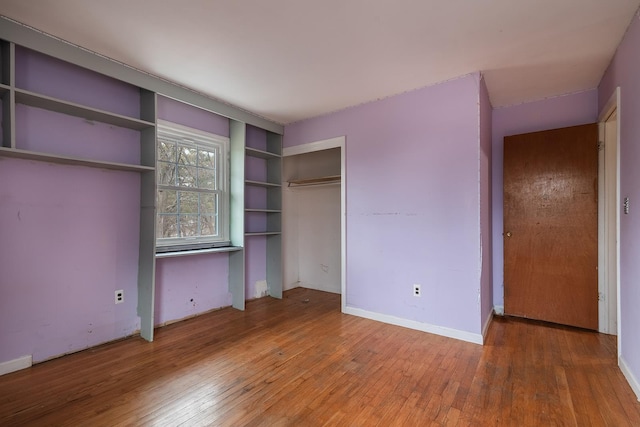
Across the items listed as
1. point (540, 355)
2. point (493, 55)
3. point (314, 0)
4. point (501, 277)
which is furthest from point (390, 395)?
point (493, 55)

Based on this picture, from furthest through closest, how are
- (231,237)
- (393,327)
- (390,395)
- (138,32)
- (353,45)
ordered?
1. (231,237)
2. (393,327)
3. (353,45)
4. (138,32)
5. (390,395)

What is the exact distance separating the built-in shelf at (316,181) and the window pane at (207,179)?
1.33m

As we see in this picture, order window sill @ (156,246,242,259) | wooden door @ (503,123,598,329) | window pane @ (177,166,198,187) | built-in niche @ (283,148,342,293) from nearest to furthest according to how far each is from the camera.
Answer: window sill @ (156,246,242,259), wooden door @ (503,123,598,329), window pane @ (177,166,198,187), built-in niche @ (283,148,342,293)

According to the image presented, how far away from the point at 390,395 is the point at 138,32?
3.09 metres

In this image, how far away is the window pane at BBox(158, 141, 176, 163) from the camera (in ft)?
10.3

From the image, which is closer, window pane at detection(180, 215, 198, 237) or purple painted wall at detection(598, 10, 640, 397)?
purple painted wall at detection(598, 10, 640, 397)

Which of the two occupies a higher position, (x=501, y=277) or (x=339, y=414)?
(x=501, y=277)

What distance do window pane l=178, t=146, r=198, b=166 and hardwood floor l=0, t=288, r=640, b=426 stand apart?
6.05ft

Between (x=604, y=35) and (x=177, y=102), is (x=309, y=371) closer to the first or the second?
(x=177, y=102)

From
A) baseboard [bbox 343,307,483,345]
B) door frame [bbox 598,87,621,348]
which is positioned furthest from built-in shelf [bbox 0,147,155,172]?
door frame [bbox 598,87,621,348]

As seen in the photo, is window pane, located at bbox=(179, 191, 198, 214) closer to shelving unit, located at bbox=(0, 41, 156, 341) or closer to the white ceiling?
shelving unit, located at bbox=(0, 41, 156, 341)

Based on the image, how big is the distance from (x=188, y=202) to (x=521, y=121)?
405cm

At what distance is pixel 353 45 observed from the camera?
2.26 meters

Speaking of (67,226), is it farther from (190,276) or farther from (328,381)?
(328,381)
